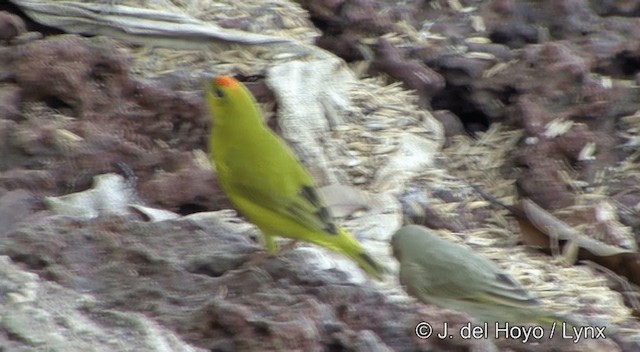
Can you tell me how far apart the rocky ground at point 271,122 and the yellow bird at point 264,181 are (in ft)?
0.31

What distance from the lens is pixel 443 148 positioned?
214 inches

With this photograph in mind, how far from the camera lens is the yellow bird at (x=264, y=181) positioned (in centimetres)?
430

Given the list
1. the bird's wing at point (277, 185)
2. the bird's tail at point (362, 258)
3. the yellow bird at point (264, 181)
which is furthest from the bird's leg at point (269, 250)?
the bird's tail at point (362, 258)

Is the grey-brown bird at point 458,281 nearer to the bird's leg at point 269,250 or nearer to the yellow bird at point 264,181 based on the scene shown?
the yellow bird at point 264,181

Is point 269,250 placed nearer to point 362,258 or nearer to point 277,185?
point 277,185

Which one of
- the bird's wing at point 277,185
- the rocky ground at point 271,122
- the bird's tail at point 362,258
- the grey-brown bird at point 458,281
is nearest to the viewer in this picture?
the rocky ground at point 271,122

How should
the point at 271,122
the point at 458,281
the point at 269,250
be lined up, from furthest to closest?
the point at 271,122
the point at 269,250
the point at 458,281

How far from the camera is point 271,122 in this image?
17.3 feet

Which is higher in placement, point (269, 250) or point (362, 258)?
point (362, 258)

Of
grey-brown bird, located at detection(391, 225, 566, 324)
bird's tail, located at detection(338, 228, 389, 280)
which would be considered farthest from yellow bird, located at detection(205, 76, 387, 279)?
grey-brown bird, located at detection(391, 225, 566, 324)

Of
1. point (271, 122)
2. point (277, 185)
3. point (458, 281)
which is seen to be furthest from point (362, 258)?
point (271, 122)

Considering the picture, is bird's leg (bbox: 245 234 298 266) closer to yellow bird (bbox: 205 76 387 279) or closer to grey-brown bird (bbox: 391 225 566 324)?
yellow bird (bbox: 205 76 387 279)

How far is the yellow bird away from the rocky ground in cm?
10

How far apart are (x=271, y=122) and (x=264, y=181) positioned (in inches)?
30.9
